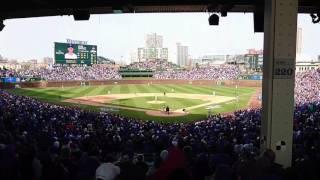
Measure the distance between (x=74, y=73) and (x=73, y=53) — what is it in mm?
5429

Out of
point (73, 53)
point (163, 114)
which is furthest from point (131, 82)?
point (163, 114)

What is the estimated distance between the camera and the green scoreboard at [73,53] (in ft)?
262

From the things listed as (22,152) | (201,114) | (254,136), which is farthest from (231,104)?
(22,152)

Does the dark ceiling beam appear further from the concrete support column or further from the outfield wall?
the outfield wall

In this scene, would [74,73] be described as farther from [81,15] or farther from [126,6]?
[126,6]

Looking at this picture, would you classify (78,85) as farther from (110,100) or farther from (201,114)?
(201,114)

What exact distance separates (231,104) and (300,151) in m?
37.5

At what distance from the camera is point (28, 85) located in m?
67.3

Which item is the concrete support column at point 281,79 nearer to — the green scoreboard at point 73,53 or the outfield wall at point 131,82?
the outfield wall at point 131,82

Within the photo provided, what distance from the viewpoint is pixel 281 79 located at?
10.0 meters

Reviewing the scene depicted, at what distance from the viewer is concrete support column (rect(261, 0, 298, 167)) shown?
9.71 metres

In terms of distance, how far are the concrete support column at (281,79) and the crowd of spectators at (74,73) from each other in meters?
70.5

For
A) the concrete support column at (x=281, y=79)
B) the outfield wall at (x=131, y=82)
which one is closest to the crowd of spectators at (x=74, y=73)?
the outfield wall at (x=131, y=82)

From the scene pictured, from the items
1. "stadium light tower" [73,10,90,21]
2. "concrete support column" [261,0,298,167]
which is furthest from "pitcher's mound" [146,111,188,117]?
"concrete support column" [261,0,298,167]
